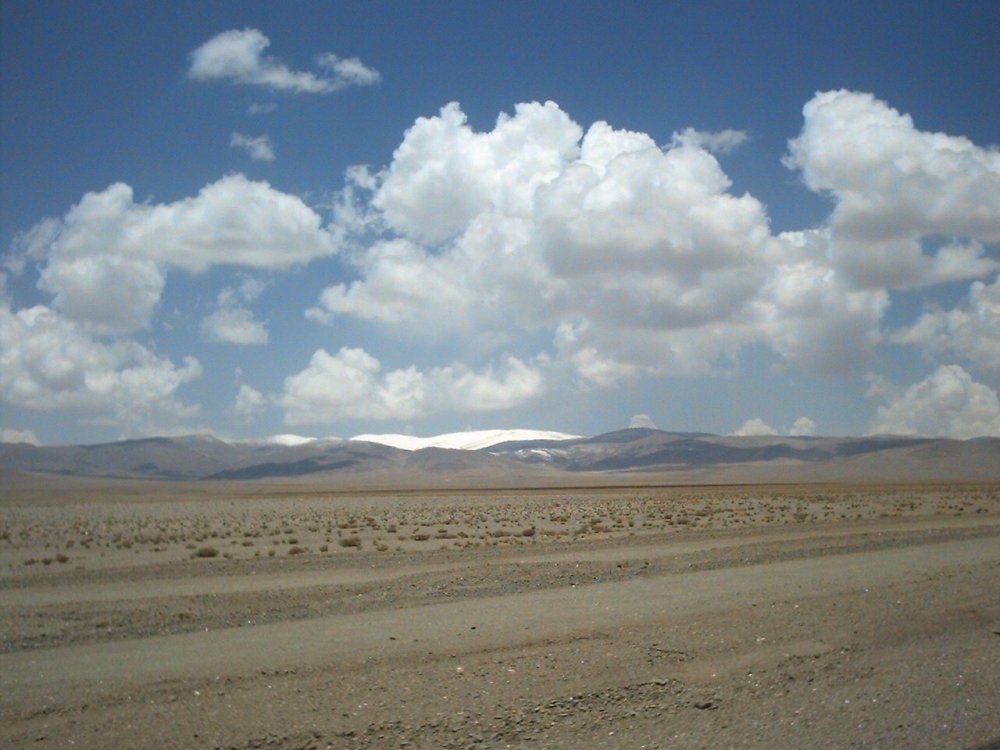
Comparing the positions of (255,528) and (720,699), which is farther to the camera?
(255,528)

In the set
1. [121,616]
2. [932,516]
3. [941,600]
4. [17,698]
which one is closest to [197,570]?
[121,616]

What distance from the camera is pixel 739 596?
16.9 meters

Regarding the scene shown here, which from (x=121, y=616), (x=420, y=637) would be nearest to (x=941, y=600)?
(x=420, y=637)

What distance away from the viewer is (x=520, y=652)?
1221 cm

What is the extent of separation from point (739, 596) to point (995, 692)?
290 inches

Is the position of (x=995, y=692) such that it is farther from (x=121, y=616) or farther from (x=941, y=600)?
(x=121, y=616)

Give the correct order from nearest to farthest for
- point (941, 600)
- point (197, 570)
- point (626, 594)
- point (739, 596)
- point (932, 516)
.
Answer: point (941, 600)
point (739, 596)
point (626, 594)
point (197, 570)
point (932, 516)

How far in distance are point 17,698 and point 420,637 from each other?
214 inches

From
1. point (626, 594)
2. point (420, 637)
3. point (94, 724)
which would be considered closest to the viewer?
point (94, 724)

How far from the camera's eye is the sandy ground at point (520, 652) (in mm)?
8969

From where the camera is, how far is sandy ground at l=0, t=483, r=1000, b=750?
897 centimetres

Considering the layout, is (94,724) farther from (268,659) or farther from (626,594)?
(626,594)

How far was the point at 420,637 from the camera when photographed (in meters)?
13.8

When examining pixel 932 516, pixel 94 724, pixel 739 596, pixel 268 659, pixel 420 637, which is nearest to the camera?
pixel 94 724
